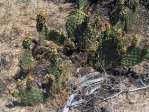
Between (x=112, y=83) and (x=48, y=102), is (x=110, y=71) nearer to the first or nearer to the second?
(x=112, y=83)

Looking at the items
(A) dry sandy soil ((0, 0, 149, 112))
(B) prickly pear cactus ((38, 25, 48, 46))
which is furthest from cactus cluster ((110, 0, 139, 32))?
(B) prickly pear cactus ((38, 25, 48, 46))

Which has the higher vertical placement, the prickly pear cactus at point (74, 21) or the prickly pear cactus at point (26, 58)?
the prickly pear cactus at point (74, 21)

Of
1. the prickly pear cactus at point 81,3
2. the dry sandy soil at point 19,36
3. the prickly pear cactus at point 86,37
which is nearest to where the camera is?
the dry sandy soil at point 19,36

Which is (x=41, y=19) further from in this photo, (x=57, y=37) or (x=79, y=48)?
(x=79, y=48)

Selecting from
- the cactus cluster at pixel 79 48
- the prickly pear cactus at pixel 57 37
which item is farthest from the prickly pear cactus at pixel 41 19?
the prickly pear cactus at pixel 57 37

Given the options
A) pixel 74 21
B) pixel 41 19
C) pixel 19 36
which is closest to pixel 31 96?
pixel 41 19

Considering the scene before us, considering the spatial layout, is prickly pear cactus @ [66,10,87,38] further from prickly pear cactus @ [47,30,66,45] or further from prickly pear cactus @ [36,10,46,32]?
prickly pear cactus @ [36,10,46,32]

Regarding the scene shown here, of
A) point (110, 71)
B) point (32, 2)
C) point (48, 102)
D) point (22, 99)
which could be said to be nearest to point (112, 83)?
point (110, 71)

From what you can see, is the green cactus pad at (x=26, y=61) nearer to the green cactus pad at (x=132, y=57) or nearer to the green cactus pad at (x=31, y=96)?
the green cactus pad at (x=31, y=96)
